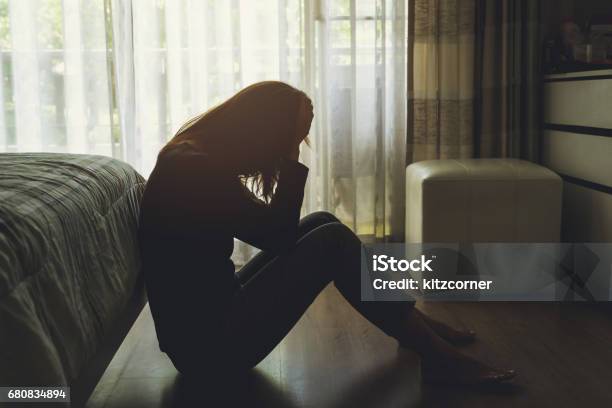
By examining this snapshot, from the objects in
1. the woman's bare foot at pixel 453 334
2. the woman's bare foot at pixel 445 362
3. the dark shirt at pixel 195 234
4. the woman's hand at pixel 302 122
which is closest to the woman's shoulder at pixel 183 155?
the dark shirt at pixel 195 234

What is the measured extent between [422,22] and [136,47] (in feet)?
4.14

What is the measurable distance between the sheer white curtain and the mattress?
121 cm

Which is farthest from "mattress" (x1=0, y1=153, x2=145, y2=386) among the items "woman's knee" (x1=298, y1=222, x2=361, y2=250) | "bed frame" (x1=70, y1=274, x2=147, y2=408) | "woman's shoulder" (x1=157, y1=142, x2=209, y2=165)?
"woman's knee" (x1=298, y1=222, x2=361, y2=250)

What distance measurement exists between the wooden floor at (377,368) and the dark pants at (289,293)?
0.48 ft

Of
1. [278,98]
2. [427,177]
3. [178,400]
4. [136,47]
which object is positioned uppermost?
[136,47]

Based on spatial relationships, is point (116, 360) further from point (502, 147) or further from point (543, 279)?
point (502, 147)

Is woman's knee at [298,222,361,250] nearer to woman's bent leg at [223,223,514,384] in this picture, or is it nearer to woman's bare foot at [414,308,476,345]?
woman's bent leg at [223,223,514,384]

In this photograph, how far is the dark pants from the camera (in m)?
1.53

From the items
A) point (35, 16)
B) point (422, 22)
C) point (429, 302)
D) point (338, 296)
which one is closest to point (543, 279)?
point (429, 302)

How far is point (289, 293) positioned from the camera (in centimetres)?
159

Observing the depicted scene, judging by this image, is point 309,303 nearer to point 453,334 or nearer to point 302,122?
point 302,122

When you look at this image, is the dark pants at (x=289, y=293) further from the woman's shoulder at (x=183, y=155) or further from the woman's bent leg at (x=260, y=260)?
the woman's shoulder at (x=183, y=155)

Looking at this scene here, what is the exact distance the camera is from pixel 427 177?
2359 millimetres

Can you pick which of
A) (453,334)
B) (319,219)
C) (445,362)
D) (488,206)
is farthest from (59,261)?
(488,206)
